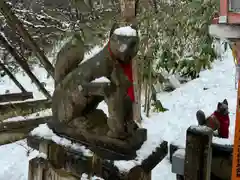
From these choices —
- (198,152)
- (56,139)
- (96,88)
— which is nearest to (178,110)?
(198,152)

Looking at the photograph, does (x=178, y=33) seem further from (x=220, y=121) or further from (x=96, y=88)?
(x=96, y=88)

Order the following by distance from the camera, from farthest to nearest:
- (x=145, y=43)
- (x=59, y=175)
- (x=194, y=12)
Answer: (x=194, y=12) < (x=145, y=43) < (x=59, y=175)

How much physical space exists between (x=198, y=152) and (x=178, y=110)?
14.3ft

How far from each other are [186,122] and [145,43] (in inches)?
69.9

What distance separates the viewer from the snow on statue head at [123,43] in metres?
1.84

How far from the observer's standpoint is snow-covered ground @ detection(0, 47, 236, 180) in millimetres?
4363

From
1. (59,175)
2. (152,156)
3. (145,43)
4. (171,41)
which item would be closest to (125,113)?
(152,156)

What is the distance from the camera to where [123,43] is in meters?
1.84

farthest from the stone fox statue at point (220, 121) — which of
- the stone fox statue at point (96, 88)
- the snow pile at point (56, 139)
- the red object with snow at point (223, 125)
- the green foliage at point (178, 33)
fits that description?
the green foliage at point (178, 33)

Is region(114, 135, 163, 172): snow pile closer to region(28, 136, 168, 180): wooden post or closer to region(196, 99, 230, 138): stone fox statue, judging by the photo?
region(28, 136, 168, 180): wooden post

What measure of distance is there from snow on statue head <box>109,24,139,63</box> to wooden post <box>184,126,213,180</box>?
0.93 m

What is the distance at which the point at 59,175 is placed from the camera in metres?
2.19

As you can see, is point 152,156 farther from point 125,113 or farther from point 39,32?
point 39,32

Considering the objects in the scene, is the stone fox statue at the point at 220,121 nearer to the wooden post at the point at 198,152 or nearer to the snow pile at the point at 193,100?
the wooden post at the point at 198,152
